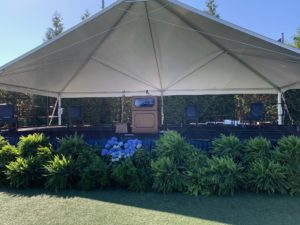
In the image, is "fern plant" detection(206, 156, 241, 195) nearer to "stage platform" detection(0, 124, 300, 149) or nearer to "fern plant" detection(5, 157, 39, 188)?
"stage platform" detection(0, 124, 300, 149)

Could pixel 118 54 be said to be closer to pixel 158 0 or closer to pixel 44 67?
pixel 44 67

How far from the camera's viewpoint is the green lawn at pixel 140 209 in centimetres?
340

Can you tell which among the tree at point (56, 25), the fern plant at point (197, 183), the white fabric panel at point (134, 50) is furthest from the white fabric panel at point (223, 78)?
the tree at point (56, 25)

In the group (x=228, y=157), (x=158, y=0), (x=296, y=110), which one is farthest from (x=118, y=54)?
(x=296, y=110)

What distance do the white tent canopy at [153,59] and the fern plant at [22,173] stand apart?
2.09 metres

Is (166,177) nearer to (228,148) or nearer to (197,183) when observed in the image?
(197,183)

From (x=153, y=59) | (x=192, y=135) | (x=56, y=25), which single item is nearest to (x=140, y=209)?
(x=192, y=135)

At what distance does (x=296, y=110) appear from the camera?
10359mm

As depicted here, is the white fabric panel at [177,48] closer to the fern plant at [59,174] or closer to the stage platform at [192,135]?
the stage platform at [192,135]

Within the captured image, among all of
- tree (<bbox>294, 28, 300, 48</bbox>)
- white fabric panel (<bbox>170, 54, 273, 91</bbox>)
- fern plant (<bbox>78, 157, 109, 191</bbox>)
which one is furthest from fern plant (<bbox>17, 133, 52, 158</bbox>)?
tree (<bbox>294, 28, 300, 48</bbox>)

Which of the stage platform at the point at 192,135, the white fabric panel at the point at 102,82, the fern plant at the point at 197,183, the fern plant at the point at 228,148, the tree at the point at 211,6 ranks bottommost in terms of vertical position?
the fern plant at the point at 197,183

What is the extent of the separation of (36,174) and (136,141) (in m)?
1.79

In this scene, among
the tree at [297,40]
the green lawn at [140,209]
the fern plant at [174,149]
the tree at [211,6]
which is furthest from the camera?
the tree at [211,6]

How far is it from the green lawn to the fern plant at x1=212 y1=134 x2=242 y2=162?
686mm
